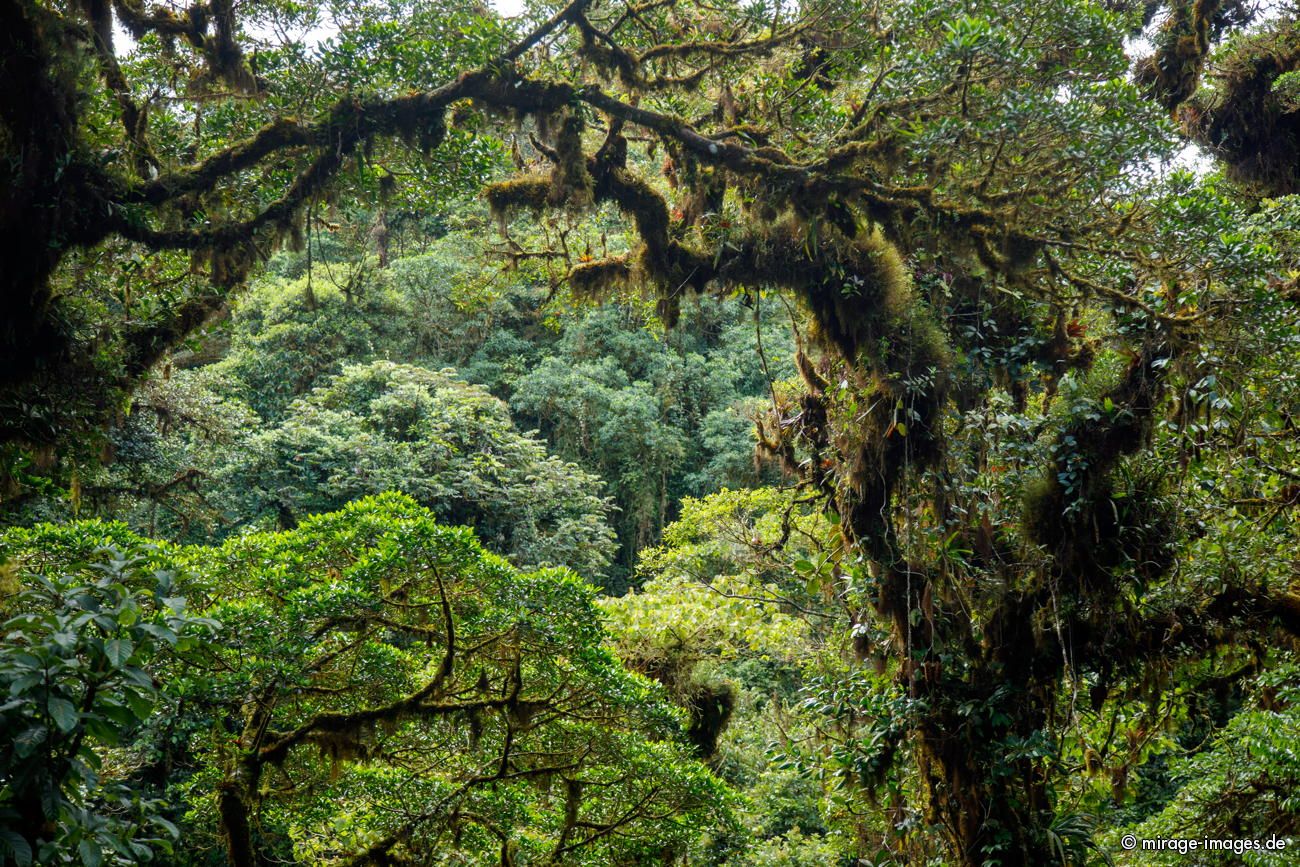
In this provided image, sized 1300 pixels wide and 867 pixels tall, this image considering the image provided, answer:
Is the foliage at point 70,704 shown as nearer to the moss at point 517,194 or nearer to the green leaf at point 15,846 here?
the green leaf at point 15,846

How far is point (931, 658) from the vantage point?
184 inches

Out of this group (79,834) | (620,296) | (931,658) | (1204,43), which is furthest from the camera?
(1204,43)

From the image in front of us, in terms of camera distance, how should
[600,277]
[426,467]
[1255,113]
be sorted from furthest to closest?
1. [426,467]
2. [1255,113]
3. [600,277]

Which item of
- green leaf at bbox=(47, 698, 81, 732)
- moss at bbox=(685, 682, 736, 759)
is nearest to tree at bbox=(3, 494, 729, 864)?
moss at bbox=(685, 682, 736, 759)

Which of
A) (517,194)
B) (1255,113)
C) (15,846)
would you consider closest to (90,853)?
(15,846)

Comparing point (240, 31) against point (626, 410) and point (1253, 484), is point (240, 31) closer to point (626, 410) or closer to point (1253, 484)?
point (1253, 484)

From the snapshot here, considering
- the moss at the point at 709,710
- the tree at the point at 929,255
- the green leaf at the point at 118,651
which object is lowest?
the moss at the point at 709,710

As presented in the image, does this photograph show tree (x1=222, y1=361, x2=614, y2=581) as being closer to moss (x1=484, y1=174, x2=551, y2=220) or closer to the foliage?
moss (x1=484, y1=174, x2=551, y2=220)

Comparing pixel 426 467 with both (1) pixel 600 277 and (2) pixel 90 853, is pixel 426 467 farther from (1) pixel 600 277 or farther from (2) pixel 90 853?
(2) pixel 90 853

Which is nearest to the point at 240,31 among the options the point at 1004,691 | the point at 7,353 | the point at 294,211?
the point at 294,211

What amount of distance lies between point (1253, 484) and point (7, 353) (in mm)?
6313

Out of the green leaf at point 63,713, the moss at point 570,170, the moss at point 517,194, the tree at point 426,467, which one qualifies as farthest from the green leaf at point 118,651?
the tree at point 426,467

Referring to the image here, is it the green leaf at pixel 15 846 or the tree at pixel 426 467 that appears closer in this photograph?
the green leaf at pixel 15 846

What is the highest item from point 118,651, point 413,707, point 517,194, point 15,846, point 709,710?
point 517,194
